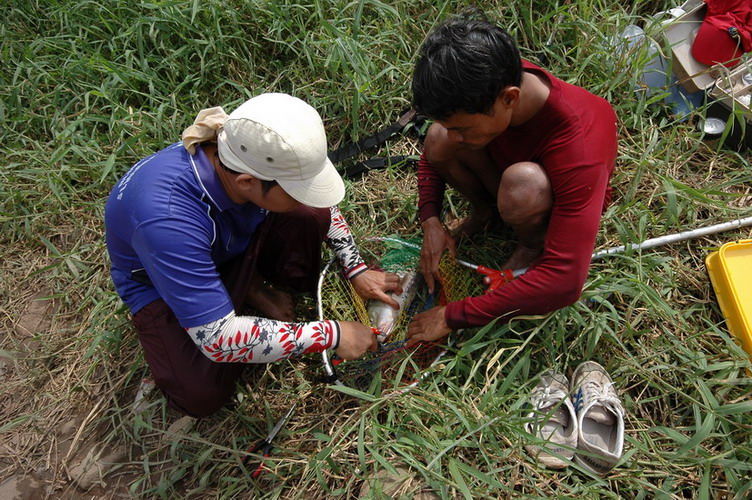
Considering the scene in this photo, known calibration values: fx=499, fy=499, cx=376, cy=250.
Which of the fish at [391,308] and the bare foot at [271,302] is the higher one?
the fish at [391,308]

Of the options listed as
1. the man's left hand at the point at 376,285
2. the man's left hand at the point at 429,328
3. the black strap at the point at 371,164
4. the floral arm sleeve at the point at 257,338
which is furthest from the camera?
the black strap at the point at 371,164

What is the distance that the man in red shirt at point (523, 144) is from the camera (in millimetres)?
1604

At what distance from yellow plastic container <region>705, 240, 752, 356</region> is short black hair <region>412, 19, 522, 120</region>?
136 cm

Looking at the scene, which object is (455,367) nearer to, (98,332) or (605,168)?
(605,168)

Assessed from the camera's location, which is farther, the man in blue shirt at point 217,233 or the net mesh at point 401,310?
the net mesh at point 401,310

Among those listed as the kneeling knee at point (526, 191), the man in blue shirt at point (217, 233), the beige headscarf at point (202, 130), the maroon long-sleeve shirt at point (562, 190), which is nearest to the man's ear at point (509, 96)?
the maroon long-sleeve shirt at point (562, 190)

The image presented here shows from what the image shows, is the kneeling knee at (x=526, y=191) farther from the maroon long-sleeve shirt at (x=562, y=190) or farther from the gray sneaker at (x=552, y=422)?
the gray sneaker at (x=552, y=422)

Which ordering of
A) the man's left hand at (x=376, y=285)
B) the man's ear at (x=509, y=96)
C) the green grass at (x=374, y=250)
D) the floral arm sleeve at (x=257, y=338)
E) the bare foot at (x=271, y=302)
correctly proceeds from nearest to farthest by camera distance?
the man's ear at (x=509, y=96) → the floral arm sleeve at (x=257, y=338) → the green grass at (x=374, y=250) → the man's left hand at (x=376, y=285) → the bare foot at (x=271, y=302)

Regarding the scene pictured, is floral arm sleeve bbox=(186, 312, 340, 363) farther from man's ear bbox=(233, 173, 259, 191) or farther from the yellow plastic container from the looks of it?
the yellow plastic container

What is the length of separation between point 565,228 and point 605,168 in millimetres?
258

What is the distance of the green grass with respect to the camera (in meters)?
1.86

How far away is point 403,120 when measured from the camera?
2.91m

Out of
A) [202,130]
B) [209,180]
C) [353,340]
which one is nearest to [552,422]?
[353,340]

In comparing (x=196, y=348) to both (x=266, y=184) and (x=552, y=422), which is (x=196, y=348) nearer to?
(x=266, y=184)
